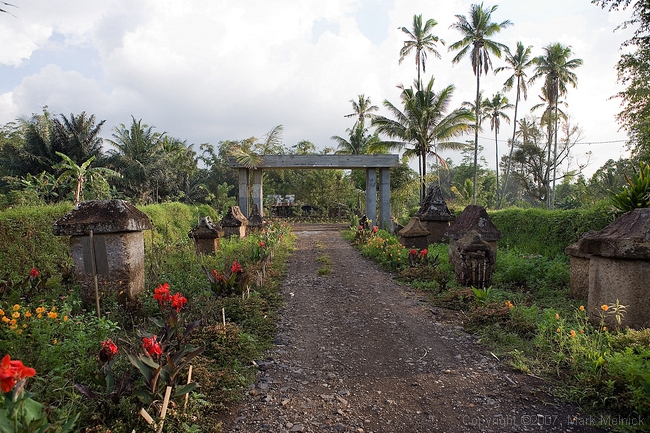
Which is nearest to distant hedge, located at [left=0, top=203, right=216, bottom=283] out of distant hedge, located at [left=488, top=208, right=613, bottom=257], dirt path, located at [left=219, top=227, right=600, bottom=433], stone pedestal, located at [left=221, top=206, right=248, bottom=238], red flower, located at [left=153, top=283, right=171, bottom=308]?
red flower, located at [left=153, top=283, right=171, bottom=308]

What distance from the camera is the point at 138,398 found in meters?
2.57

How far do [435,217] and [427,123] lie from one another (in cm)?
858

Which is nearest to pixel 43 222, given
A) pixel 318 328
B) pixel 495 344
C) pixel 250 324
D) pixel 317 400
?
pixel 250 324

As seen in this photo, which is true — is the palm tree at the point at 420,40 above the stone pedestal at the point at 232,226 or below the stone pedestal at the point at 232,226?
above

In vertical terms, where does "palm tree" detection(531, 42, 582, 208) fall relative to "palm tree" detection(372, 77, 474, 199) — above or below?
above

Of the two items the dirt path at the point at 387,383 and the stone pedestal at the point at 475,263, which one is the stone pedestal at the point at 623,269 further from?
the stone pedestal at the point at 475,263

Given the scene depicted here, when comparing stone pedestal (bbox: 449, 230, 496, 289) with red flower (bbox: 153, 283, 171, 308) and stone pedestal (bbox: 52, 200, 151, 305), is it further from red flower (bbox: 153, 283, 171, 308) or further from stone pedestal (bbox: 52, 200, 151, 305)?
stone pedestal (bbox: 52, 200, 151, 305)

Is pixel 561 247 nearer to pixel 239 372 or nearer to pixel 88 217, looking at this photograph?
pixel 239 372

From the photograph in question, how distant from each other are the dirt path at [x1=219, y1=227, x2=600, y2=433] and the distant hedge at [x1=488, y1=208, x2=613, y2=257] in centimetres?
504

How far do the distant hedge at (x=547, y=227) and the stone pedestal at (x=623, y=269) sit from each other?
374 cm

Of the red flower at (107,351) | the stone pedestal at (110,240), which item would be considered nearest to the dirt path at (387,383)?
the red flower at (107,351)

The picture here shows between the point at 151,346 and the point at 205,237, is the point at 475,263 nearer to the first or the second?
the point at 151,346

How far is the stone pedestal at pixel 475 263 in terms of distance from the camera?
6070 millimetres

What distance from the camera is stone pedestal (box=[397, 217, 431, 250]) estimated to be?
9945 millimetres
